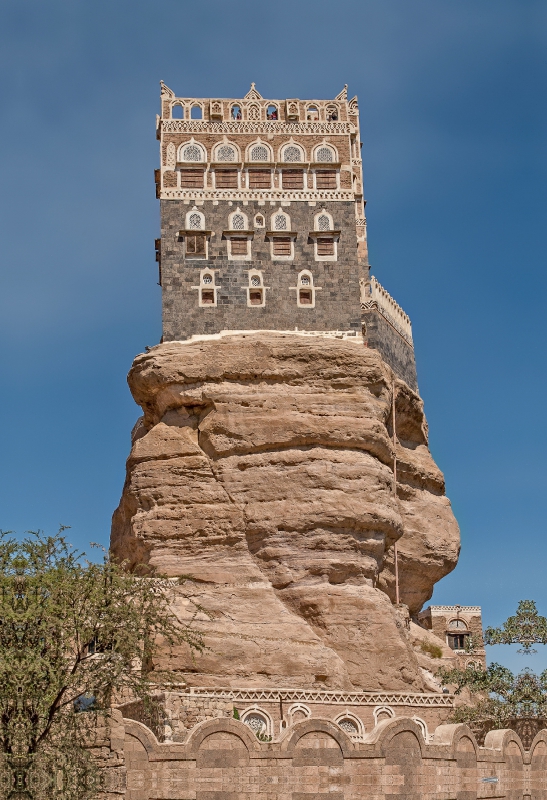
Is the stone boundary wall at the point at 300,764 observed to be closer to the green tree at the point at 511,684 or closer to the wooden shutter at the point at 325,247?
the green tree at the point at 511,684

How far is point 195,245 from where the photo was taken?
151 ft

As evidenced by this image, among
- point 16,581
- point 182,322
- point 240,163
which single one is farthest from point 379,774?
point 240,163

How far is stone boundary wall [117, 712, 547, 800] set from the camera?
2506 centimetres

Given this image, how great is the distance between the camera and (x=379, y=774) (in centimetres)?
2614

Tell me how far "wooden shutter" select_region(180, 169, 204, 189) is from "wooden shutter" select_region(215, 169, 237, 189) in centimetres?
64

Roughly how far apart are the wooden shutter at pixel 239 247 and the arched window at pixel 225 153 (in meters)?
3.78

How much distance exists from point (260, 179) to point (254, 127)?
2592 mm

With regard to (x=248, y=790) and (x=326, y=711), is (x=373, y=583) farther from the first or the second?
(x=248, y=790)

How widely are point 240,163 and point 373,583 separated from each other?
17.9 m

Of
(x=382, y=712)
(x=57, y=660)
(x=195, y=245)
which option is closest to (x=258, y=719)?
(x=382, y=712)

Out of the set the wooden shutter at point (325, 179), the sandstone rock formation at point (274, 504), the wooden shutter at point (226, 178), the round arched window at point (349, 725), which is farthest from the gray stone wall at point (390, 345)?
the round arched window at point (349, 725)

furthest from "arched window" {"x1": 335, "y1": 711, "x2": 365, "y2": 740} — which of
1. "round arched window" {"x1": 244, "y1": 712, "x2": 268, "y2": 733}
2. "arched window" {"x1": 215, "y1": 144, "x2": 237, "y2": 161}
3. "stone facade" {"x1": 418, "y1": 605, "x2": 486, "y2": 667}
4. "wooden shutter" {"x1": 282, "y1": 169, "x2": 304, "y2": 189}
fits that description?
"stone facade" {"x1": 418, "y1": 605, "x2": 486, "y2": 667}

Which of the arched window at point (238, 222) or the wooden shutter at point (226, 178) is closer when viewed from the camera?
the arched window at point (238, 222)

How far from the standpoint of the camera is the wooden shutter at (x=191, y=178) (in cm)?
4712
